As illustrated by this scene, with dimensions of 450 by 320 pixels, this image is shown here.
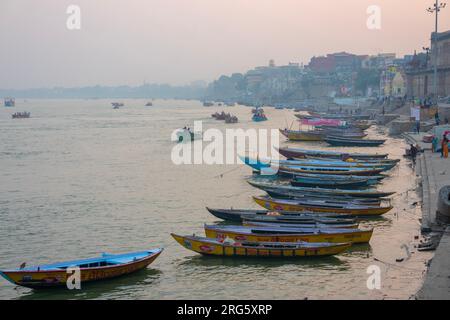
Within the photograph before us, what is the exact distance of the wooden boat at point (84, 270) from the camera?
16344mm

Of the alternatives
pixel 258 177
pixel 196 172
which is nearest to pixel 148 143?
pixel 196 172

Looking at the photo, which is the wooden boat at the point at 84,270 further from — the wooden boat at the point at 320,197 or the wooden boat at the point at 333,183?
the wooden boat at the point at 333,183

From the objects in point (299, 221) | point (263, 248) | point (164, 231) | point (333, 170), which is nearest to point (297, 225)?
point (299, 221)

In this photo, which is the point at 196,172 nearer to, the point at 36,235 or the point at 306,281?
the point at 36,235

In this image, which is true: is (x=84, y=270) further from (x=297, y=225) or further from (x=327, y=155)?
(x=327, y=155)

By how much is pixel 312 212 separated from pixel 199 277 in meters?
6.57

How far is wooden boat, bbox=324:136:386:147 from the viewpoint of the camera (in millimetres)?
52531

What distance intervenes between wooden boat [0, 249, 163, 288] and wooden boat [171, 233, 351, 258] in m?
1.71

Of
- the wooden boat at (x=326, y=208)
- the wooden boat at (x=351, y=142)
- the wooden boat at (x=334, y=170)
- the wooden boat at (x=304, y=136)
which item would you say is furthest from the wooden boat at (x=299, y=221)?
the wooden boat at (x=304, y=136)

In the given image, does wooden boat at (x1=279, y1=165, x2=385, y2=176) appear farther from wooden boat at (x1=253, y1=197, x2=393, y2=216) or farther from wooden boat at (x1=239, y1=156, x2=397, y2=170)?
wooden boat at (x1=253, y1=197, x2=393, y2=216)

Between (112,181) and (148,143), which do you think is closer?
(112,181)

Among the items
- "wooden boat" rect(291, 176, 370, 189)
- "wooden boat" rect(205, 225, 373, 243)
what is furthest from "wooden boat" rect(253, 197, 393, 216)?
"wooden boat" rect(291, 176, 370, 189)

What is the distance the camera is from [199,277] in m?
17.7

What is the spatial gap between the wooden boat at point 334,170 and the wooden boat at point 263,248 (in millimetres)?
14574
